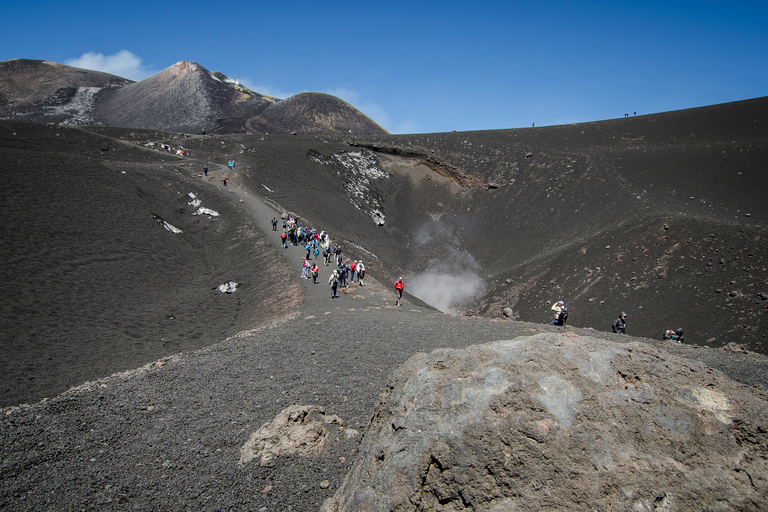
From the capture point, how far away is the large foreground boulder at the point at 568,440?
293 centimetres

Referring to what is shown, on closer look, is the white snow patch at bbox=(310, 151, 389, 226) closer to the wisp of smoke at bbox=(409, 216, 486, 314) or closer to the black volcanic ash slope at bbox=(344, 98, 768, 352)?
A: the black volcanic ash slope at bbox=(344, 98, 768, 352)

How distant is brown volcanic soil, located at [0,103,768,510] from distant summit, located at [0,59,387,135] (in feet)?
93.7

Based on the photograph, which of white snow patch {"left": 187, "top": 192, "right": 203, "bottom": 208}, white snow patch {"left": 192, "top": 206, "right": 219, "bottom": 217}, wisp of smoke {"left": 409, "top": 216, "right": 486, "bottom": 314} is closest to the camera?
wisp of smoke {"left": 409, "top": 216, "right": 486, "bottom": 314}

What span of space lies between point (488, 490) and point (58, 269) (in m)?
19.5

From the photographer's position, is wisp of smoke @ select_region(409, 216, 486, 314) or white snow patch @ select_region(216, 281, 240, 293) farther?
wisp of smoke @ select_region(409, 216, 486, 314)

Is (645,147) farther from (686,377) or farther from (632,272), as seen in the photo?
(686,377)

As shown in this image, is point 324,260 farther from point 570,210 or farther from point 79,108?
point 79,108

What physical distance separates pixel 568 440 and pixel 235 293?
59.6ft

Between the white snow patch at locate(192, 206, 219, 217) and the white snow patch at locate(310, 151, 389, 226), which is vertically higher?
the white snow patch at locate(310, 151, 389, 226)

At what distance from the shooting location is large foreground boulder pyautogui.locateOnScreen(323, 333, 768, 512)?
2.93m

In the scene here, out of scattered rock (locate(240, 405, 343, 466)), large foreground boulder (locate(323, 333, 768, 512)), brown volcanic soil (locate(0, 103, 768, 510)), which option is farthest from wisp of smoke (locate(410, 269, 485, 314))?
large foreground boulder (locate(323, 333, 768, 512))

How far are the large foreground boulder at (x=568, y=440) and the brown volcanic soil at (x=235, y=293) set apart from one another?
2.37 metres

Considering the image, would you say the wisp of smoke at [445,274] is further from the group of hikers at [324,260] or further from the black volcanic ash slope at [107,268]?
the black volcanic ash slope at [107,268]

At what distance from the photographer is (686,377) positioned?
364cm
